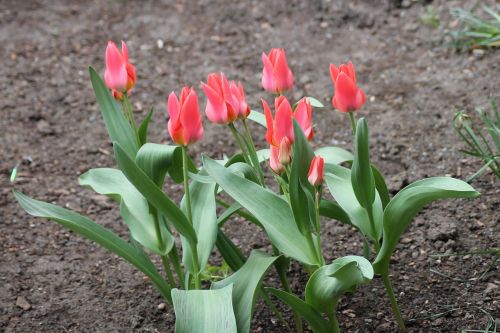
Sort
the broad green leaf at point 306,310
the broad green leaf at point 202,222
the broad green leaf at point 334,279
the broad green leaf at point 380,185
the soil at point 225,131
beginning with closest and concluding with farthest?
the broad green leaf at point 334,279
the broad green leaf at point 306,310
the broad green leaf at point 202,222
the broad green leaf at point 380,185
the soil at point 225,131

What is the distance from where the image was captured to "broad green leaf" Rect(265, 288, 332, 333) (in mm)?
1886

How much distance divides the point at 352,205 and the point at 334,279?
29cm

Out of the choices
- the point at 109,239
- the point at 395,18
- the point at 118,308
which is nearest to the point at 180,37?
the point at 395,18

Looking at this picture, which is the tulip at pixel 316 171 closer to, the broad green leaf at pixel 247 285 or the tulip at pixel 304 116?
the tulip at pixel 304 116

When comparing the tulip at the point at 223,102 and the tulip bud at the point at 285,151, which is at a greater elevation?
the tulip at the point at 223,102

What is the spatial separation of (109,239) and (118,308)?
484mm

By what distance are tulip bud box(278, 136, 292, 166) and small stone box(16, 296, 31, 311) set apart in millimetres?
1055

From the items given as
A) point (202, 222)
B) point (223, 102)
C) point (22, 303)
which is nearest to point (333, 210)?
point (202, 222)

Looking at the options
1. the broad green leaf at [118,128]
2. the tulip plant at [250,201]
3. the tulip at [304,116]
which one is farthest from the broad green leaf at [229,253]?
the tulip at [304,116]

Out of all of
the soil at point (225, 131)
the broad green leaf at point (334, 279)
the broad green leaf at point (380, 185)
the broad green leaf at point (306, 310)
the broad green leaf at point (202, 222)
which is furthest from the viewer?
the soil at point (225, 131)

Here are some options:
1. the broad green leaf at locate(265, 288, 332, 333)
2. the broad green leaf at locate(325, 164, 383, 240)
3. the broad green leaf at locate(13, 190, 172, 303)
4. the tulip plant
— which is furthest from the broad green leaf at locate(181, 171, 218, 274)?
the broad green leaf at locate(325, 164, 383, 240)

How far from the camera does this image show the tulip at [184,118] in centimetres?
185

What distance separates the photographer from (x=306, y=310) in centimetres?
194

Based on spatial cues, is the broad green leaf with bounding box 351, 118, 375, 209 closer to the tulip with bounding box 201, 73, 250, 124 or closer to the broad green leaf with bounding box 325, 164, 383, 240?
the broad green leaf with bounding box 325, 164, 383, 240
